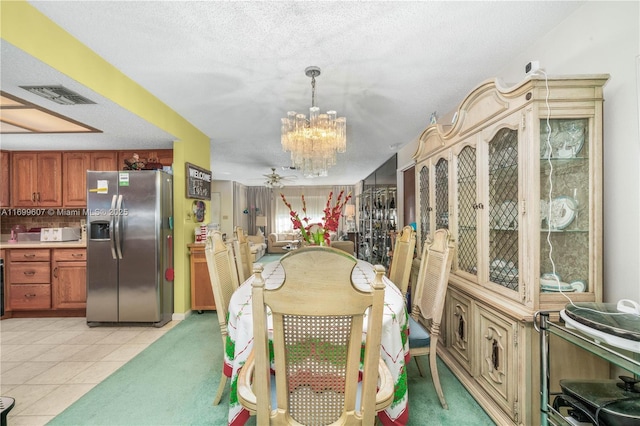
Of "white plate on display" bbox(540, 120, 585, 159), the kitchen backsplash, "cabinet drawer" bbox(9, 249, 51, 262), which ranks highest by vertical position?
"white plate on display" bbox(540, 120, 585, 159)

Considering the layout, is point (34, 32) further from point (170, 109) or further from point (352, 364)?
point (352, 364)

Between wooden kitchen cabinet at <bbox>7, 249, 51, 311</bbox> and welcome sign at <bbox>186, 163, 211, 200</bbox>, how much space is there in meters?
1.87

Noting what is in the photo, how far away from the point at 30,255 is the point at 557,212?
526 centimetres

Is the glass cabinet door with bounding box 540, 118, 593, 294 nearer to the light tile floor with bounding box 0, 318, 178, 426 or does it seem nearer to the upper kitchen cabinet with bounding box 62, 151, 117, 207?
the light tile floor with bounding box 0, 318, 178, 426

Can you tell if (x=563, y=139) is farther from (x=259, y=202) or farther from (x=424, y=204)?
(x=259, y=202)

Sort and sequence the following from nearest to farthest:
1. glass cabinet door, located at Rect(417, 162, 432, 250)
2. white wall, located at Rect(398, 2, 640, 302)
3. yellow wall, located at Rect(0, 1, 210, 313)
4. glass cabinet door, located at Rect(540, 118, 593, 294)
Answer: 1. white wall, located at Rect(398, 2, 640, 302)
2. glass cabinet door, located at Rect(540, 118, 593, 294)
3. yellow wall, located at Rect(0, 1, 210, 313)
4. glass cabinet door, located at Rect(417, 162, 432, 250)

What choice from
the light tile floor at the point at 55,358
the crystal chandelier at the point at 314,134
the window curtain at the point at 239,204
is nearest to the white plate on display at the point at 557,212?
the crystal chandelier at the point at 314,134

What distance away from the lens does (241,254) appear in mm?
2719

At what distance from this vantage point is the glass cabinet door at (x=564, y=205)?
1.49 m

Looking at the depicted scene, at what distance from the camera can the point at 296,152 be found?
2.97 metres

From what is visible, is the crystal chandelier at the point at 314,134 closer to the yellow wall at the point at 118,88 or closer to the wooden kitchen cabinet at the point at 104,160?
the yellow wall at the point at 118,88

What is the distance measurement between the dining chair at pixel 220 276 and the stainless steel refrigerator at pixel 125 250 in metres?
1.64

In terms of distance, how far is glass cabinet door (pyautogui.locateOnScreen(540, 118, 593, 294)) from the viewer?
1486 millimetres

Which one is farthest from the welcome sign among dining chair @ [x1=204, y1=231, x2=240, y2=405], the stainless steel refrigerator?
dining chair @ [x1=204, y1=231, x2=240, y2=405]
